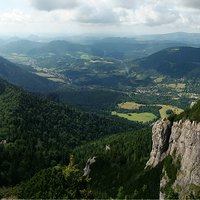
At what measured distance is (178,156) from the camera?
6570 inches

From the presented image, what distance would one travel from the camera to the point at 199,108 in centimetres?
17112

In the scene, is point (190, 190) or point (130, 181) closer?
point (190, 190)

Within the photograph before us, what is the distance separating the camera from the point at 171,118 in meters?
186

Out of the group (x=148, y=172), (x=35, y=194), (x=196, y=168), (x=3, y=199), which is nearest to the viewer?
(x=35, y=194)

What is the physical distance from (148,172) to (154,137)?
1638 cm

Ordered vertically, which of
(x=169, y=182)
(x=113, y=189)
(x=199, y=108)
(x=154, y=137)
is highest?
(x=199, y=108)

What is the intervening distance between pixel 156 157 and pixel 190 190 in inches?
1356

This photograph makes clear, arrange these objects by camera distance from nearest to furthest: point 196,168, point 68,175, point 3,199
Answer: point 68,175 < point 3,199 < point 196,168

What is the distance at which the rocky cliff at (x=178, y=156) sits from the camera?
154 m

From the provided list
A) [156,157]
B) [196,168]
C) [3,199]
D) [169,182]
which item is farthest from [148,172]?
[3,199]

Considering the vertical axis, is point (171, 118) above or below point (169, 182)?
above

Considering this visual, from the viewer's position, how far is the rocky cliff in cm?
15350

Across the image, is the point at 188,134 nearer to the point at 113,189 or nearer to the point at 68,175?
the point at 113,189

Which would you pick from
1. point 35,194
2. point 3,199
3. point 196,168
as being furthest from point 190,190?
point 3,199
